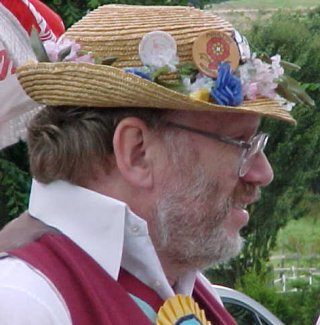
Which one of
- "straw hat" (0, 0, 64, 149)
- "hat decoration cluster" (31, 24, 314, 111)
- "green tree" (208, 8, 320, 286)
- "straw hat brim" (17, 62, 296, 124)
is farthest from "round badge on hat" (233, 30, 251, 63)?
"green tree" (208, 8, 320, 286)

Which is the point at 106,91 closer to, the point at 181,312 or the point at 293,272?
the point at 181,312

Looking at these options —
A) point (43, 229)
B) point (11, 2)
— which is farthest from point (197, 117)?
point (11, 2)

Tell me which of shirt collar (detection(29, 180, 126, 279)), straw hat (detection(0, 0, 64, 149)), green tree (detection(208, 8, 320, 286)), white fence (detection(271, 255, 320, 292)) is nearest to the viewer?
shirt collar (detection(29, 180, 126, 279))

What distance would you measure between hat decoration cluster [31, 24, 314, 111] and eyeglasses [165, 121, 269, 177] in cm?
7

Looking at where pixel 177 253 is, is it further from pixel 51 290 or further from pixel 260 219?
pixel 260 219

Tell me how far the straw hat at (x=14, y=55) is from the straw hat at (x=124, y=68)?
1.26 meters

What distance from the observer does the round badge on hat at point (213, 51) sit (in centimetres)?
224

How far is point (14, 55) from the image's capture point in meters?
3.62

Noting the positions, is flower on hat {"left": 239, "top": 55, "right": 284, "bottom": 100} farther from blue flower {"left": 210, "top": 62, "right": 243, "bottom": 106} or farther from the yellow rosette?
the yellow rosette

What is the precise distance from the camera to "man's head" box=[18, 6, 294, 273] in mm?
2172

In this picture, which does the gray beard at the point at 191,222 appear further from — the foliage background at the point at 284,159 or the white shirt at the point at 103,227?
the foliage background at the point at 284,159

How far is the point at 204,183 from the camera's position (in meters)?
2.21

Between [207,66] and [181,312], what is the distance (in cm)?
48

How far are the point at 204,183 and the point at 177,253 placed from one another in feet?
0.47
